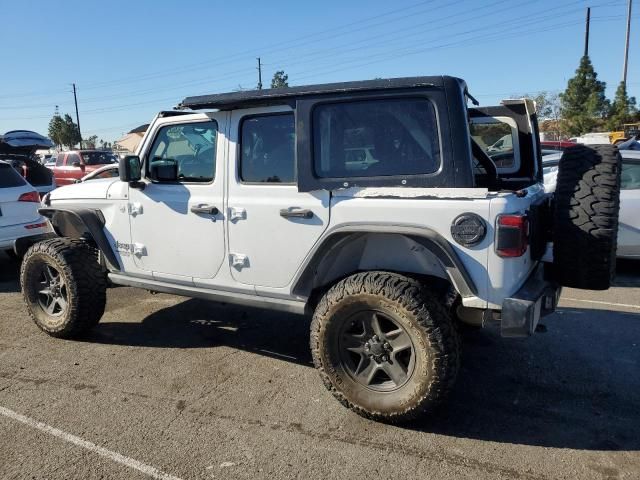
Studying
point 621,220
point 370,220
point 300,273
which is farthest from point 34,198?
point 621,220

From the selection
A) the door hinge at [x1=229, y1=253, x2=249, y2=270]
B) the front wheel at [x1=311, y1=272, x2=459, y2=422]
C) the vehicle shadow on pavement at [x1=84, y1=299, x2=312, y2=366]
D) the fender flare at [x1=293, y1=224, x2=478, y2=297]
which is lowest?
the vehicle shadow on pavement at [x1=84, y1=299, x2=312, y2=366]

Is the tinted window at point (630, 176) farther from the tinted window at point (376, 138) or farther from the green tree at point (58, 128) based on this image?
the green tree at point (58, 128)

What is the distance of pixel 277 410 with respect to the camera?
3.40m

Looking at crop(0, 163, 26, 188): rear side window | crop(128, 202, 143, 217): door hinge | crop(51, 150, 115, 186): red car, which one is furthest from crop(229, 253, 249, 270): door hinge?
crop(51, 150, 115, 186): red car

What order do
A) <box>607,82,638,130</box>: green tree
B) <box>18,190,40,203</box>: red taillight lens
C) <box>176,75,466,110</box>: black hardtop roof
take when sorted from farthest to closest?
1. <box>607,82,638,130</box>: green tree
2. <box>18,190,40,203</box>: red taillight lens
3. <box>176,75,466,110</box>: black hardtop roof

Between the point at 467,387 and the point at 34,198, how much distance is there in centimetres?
626

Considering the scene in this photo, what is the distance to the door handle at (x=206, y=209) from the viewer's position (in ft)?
12.3

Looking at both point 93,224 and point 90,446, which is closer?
point 90,446

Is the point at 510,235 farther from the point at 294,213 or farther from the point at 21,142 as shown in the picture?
the point at 21,142

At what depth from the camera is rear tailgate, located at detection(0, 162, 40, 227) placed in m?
6.78

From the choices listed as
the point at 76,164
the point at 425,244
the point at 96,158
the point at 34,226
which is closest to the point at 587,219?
the point at 425,244

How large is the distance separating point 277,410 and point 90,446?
1130 mm

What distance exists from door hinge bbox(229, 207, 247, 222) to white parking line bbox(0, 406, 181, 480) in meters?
1.66

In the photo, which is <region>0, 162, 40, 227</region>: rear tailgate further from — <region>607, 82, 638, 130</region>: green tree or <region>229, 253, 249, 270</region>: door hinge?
<region>607, 82, 638, 130</region>: green tree
